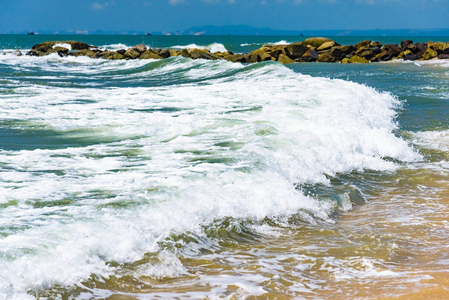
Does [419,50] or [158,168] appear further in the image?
[419,50]

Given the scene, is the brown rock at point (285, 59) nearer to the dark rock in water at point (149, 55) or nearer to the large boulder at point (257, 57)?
the large boulder at point (257, 57)

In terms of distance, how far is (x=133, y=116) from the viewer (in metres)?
10.0

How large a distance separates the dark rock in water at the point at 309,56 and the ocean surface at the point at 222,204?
24.0 meters

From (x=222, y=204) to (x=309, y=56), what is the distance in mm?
30897

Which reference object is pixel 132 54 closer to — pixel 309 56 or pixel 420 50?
pixel 309 56

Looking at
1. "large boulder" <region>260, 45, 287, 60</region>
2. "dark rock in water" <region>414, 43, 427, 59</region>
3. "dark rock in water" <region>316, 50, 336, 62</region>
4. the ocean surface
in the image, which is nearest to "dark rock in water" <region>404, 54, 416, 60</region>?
"dark rock in water" <region>414, 43, 427, 59</region>

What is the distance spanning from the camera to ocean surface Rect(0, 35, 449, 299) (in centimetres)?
355

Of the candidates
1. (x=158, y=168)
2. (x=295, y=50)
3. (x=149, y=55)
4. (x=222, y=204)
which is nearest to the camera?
(x=222, y=204)

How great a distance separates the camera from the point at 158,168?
6066mm

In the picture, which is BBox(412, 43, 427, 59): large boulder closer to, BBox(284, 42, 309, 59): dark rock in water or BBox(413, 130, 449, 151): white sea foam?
BBox(284, 42, 309, 59): dark rock in water

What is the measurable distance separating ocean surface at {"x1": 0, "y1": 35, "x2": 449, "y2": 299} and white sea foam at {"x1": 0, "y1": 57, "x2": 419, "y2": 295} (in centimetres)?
2

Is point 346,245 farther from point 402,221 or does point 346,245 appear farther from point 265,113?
point 265,113

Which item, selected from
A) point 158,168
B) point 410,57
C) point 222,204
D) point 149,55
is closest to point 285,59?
point 410,57

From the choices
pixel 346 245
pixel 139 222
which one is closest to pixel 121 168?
pixel 139 222
